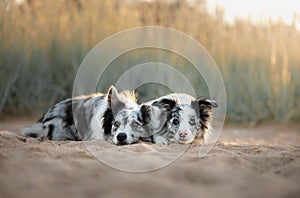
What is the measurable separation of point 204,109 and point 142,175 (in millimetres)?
2726

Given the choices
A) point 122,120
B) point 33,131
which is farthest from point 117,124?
point 33,131

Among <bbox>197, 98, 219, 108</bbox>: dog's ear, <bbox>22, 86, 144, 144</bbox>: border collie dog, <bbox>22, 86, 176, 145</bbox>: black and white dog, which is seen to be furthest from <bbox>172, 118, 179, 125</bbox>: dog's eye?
<bbox>197, 98, 219, 108</bbox>: dog's ear

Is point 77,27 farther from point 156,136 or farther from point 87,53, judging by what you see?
Answer: point 156,136

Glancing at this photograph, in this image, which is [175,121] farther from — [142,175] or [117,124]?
[142,175]

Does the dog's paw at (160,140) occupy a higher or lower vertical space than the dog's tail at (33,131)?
higher

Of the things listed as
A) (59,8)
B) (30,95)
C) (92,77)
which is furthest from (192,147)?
(59,8)

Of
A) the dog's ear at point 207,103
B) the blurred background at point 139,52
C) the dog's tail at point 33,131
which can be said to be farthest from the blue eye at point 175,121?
the blurred background at point 139,52

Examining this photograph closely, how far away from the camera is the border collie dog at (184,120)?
484 cm

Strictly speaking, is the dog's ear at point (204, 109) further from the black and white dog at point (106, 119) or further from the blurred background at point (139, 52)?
the blurred background at point (139, 52)

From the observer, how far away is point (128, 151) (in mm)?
3457

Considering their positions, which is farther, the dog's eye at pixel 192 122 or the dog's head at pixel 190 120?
the dog's eye at pixel 192 122

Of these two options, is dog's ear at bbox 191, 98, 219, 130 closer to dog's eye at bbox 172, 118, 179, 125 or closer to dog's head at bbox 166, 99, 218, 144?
dog's head at bbox 166, 99, 218, 144

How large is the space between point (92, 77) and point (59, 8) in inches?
69.6

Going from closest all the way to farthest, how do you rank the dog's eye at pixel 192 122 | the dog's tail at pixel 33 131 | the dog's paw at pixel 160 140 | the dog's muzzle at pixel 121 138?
1. the dog's muzzle at pixel 121 138
2. the dog's paw at pixel 160 140
3. the dog's eye at pixel 192 122
4. the dog's tail at pixel 33 131
